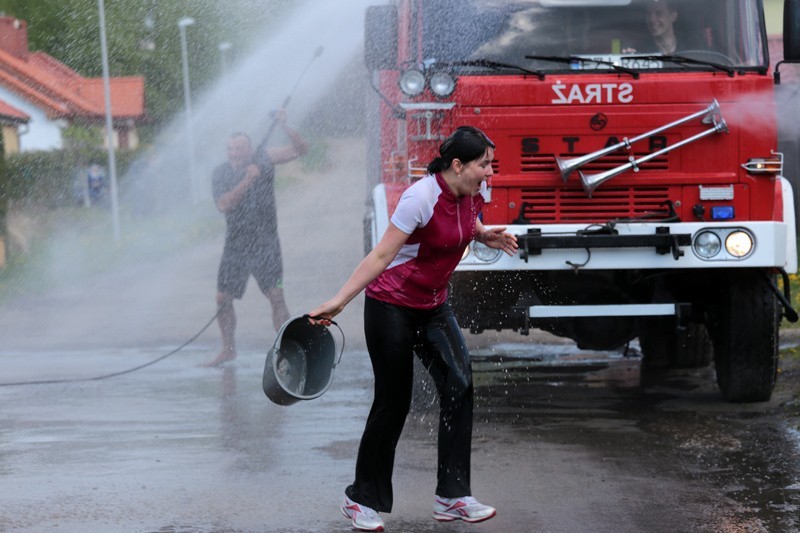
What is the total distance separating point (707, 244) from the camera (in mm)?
8766

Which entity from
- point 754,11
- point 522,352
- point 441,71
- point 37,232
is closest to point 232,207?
point 522,352

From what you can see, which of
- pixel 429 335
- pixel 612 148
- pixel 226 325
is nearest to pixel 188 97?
pixel 226 325

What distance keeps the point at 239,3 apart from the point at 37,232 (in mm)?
11881

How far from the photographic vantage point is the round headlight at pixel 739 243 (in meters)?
8.75

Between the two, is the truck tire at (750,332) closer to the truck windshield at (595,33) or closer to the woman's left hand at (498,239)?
the truck windshield at (595,33)

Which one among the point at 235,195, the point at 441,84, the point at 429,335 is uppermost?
the point at 441,84

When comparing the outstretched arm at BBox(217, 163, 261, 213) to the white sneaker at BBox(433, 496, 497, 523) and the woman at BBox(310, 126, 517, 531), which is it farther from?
the white sneaker at BBox(433, 496, 497, 523)

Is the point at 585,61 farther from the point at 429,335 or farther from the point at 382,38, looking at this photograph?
the point at 429,335

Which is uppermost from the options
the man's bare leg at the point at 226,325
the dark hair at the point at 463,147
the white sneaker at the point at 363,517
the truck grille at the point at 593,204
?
the dark hair at the point at 463,147

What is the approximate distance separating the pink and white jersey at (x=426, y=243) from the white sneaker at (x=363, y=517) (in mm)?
873

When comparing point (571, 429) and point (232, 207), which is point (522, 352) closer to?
point (232, 207)

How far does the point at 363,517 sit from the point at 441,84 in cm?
332

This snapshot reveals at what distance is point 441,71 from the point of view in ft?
28.9

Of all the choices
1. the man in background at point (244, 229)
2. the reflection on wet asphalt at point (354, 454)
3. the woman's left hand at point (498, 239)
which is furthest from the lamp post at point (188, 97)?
the woman's left hand at point (498, 239)
